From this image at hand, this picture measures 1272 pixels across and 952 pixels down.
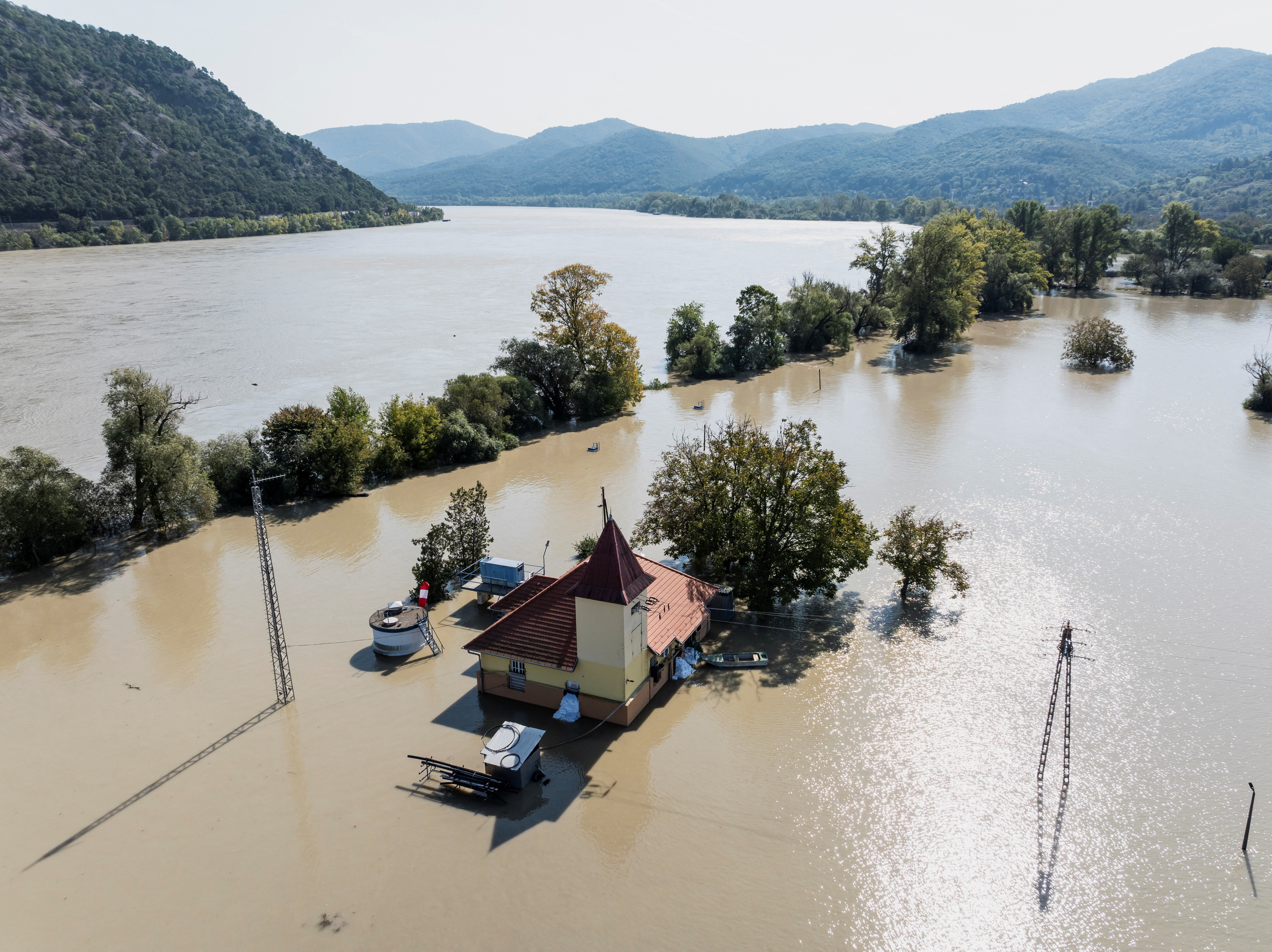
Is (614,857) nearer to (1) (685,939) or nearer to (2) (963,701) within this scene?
(1) (685,939)

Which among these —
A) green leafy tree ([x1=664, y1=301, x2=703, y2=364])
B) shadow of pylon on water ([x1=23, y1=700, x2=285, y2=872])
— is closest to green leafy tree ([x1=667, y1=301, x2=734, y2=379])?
green leafy tree ([x1=664, y1=301, x2=703, y2=364])

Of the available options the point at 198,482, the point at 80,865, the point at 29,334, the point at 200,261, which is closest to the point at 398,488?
the point at 198,482

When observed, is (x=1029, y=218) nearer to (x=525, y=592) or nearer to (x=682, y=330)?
(x=682, y=330)

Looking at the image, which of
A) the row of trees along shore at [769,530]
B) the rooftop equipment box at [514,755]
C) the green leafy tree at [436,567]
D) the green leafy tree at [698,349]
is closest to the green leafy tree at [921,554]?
the row of trees along shore at [769,530]

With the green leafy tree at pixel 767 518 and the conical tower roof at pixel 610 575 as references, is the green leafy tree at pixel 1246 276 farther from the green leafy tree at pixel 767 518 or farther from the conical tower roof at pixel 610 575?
the conical tower roof at pixel 610 575

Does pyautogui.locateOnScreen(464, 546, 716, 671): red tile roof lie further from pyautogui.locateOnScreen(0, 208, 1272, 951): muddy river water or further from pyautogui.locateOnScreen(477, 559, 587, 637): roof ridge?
pyautogui.locateOnScreen(0, 208, 1272, 951): muddy river water
